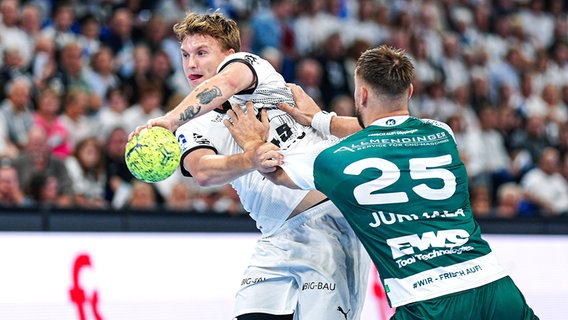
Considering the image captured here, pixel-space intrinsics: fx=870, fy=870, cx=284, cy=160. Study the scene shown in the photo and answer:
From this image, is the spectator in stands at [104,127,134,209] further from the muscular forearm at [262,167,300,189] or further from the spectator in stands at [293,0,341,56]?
the muscular forearm at [262,167,300,189]

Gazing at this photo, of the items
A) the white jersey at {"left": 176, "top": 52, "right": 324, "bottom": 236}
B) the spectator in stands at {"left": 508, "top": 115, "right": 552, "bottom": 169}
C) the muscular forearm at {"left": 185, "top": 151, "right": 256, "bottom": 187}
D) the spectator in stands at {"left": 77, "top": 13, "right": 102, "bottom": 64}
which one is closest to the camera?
the muscular forearm at {"left": 185, "top": 151, "right": 256, "bottom": 187}

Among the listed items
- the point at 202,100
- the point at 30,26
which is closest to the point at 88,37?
the point at 30,26

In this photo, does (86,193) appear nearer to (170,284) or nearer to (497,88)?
(170,284)

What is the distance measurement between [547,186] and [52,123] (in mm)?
7883

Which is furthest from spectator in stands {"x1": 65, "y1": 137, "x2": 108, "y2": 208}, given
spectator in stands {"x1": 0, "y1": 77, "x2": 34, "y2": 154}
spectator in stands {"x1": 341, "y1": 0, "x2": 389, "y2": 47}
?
spectator in stands {"x1": 341, "y1": 0, "x2": 389, "y2": 47}

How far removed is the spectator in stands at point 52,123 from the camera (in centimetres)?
1096

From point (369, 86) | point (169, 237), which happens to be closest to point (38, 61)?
point (169, 237)

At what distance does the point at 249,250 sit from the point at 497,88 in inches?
352

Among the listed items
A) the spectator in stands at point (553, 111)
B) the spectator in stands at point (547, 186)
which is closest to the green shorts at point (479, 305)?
the spectator in stands at point (547, 186)

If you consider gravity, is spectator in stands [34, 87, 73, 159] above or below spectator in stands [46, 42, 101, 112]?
below

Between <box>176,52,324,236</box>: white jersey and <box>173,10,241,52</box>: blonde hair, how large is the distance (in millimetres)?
377

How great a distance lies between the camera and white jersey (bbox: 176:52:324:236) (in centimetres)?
Answer: 593

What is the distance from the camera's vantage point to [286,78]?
1390 cm

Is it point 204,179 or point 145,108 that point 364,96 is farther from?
point 145,108
